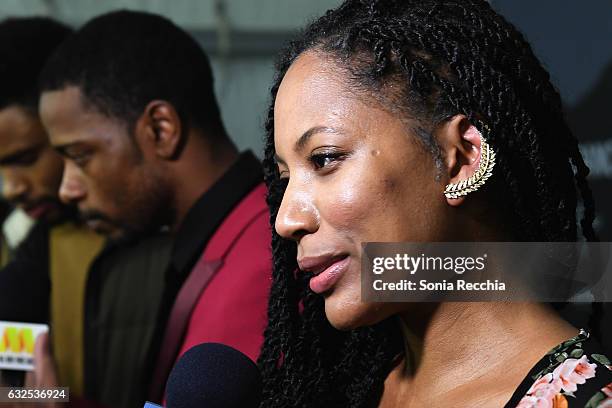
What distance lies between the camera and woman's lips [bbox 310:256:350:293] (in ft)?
4.26

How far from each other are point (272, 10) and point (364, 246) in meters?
1.28

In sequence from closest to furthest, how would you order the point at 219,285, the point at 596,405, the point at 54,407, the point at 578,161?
the point at 596,405 → the point at 578,161 → the point at 54,407 → the point at 219,285

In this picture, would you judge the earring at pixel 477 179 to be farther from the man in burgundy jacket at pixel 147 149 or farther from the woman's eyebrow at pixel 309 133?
the man in burgundy jacket at pixel 147 149

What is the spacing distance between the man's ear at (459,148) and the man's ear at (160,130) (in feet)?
3.48

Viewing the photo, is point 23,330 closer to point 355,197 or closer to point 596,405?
point 355,197

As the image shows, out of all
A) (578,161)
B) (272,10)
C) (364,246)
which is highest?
(272,10)

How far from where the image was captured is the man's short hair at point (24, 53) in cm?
265

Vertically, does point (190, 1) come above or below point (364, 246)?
above

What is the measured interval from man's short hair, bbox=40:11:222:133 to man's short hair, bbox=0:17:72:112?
0.31 m

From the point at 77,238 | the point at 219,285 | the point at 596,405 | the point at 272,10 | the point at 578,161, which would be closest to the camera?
the point at 596,405

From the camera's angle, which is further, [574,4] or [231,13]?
[231,13]

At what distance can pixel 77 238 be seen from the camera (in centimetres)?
270

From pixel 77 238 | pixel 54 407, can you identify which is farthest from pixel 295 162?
pixel 77 238

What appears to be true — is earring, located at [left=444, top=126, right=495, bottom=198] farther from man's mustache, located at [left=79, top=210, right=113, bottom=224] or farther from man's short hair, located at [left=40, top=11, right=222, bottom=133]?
man's mustache, located at [left=79, top=210, right=113, bottom=224]
